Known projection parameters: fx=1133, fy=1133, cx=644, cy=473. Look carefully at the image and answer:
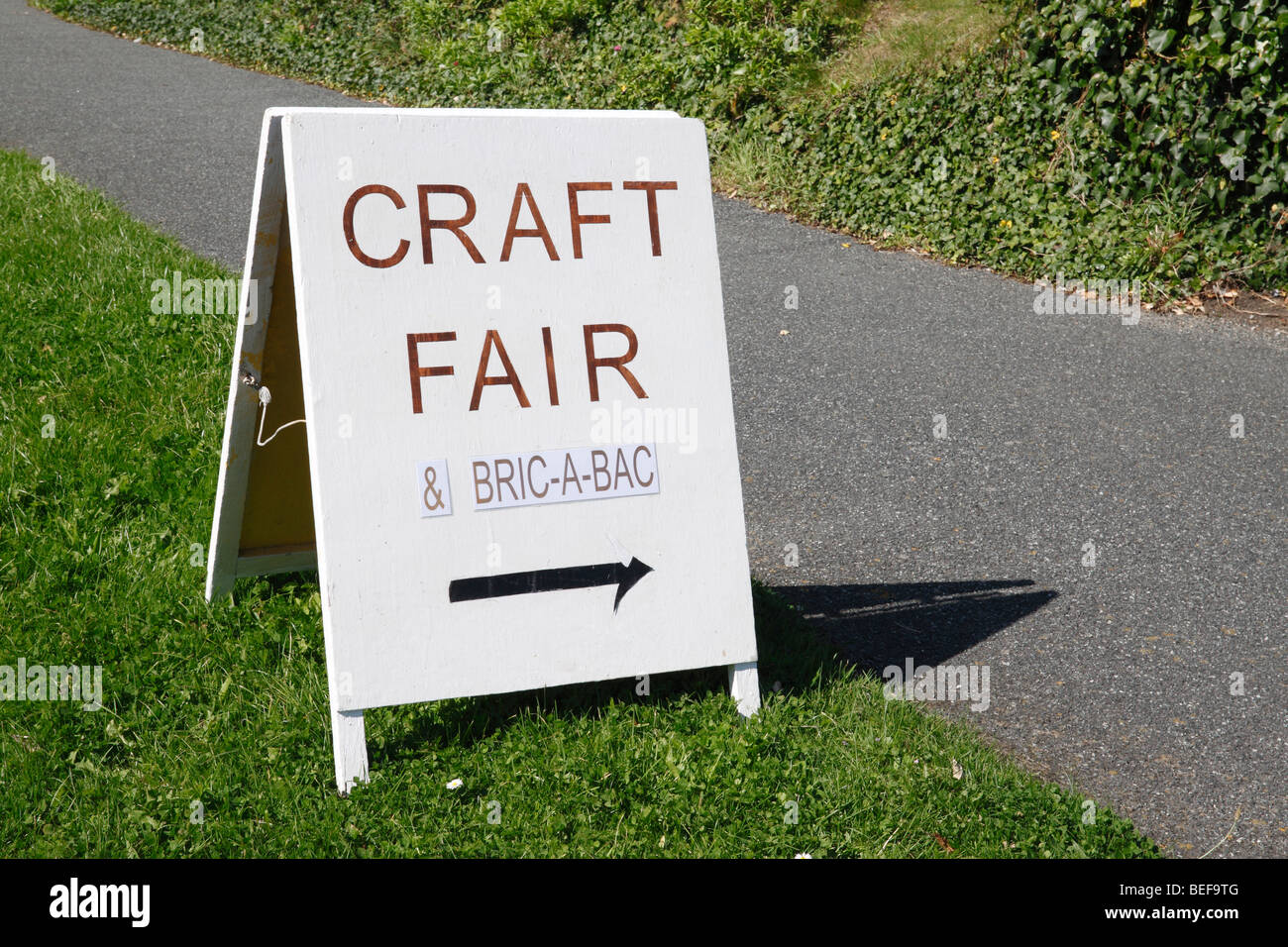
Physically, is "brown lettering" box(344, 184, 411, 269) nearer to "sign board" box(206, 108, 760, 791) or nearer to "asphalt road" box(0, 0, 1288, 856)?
"sign board" box(206, 108, 760, 791)

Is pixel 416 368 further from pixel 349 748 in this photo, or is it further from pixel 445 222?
pixel 349 748

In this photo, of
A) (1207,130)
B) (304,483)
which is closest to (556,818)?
(304,483)

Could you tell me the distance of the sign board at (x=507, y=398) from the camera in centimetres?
284

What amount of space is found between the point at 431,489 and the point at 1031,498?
300 cm

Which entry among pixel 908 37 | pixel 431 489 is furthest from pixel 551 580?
pixel 908 37

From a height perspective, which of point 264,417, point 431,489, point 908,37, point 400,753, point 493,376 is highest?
point 908,37

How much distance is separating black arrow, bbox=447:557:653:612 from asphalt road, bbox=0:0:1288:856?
1.07 metres

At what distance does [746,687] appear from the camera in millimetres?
3203

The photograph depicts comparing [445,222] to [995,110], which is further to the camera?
[995,110]

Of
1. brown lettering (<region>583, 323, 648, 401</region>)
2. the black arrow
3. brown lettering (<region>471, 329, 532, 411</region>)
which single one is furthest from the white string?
brown lettering (<region>583, 323, 648, 401</region>)

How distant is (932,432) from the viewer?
5.55 m

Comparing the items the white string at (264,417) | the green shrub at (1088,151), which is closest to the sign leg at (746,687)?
the white string at (264,417)

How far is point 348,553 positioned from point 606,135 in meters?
1.28

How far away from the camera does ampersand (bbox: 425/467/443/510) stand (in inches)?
114
